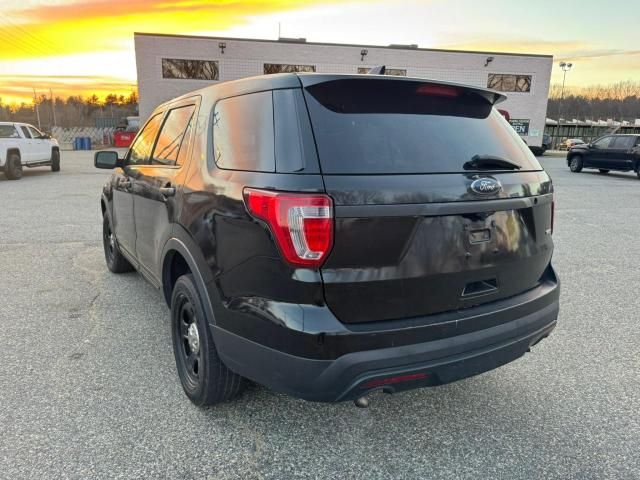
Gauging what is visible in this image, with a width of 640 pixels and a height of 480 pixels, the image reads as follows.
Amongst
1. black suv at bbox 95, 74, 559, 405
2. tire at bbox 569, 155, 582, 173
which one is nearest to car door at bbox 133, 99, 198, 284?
black suv at bbox 95, 74, 559, 405

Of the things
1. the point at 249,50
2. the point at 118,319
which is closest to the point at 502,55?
the point at 249,50

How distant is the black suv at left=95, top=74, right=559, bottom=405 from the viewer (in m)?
1.94

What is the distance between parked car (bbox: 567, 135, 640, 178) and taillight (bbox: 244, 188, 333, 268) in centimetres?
2100

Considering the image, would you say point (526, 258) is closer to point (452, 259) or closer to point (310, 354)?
point (452, 259)

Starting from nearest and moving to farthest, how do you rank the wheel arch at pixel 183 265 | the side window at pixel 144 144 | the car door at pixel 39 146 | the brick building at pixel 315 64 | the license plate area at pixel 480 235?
1. the license plate area at pixel 480 235
2. the wheel arch at pixel 183 265
3. the side window at pixel 144 144
4. the car door at pixel 39 146
5. the brick building at pixel 315 64

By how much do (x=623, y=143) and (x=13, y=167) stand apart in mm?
22863

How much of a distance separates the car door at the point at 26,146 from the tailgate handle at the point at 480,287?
1713 centimetres

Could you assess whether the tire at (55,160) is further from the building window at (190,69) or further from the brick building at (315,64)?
the building window at (190,69)

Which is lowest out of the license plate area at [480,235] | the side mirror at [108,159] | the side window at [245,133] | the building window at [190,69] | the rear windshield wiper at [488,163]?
the license plate area at [480,235]

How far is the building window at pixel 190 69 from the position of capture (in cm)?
2988

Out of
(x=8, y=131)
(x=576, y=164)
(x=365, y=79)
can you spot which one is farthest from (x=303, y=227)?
(x=576, y=164)

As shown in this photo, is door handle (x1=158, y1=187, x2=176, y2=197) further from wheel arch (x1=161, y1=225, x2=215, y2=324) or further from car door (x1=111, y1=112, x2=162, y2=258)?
car door (x1=111, y1=112, x2=162, y2=258)

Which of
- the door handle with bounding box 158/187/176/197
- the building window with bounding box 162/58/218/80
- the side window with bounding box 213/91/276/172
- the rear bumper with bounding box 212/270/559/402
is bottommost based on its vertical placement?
the rear bumper with bounding box 212/270/559/402

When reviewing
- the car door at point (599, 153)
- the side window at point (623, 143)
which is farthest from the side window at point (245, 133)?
the car door at point (599, 153)
